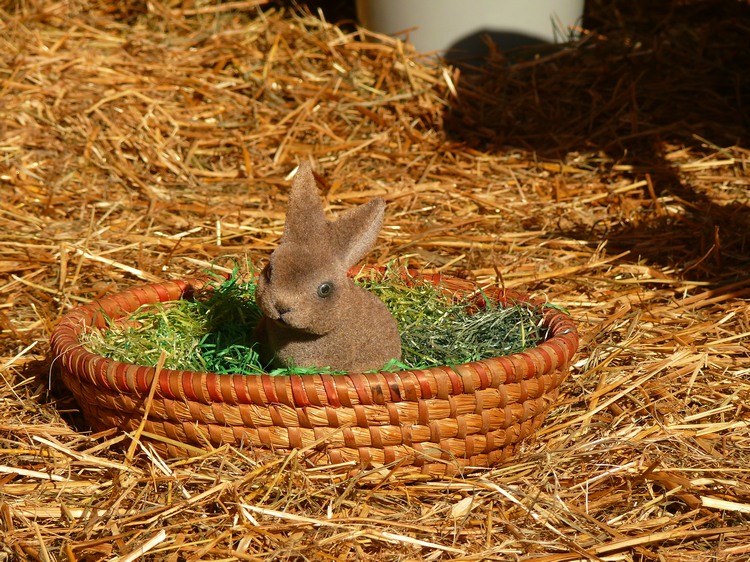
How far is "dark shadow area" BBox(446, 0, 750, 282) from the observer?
192 inches

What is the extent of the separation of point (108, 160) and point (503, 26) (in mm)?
2487

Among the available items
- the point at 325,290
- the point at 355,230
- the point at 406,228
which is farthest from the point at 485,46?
the point at 325,290

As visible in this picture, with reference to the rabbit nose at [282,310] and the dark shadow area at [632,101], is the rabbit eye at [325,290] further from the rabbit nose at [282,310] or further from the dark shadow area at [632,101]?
the dark shadow area at [632,101]

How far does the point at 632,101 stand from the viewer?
5371mm

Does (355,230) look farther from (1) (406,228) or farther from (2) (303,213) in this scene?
(1) (406,228)

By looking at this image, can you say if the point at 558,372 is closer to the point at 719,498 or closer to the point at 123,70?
the point at 719,498

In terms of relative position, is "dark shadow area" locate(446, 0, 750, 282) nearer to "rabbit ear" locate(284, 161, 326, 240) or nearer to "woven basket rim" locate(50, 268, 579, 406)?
"woven basket rim" locate(50, 268, 579, 406)

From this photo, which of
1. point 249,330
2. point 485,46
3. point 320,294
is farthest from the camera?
point 485,46

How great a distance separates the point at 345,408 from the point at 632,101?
3.52m

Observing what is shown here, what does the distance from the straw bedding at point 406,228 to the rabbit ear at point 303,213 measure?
2.03ft

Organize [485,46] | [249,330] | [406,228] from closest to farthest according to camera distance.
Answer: [249,330]
[406,228]
[485,46]

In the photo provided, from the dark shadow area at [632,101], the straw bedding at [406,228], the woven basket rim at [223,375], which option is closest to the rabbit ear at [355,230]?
the woven basket rim at [223,375]

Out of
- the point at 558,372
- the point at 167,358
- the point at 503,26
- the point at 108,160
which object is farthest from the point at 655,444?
the point at 503,26

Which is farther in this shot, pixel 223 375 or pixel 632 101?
pixel 632 101
